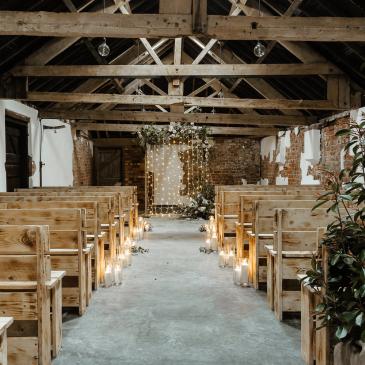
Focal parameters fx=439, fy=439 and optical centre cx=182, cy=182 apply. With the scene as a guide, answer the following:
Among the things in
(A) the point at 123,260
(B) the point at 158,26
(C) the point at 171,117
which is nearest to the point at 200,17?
(B) the point at 158,26

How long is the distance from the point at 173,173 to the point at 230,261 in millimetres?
8490

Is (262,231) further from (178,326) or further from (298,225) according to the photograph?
(178,326)

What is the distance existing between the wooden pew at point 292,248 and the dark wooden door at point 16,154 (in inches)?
228

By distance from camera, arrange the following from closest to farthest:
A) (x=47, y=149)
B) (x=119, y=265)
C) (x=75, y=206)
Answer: (x=75, y=206) → (x=119, y=265) → (x=47, y=149)

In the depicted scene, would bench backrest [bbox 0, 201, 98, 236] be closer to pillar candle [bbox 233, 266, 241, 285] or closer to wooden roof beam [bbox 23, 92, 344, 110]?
pillar candle [bbox 233, 266, 241, 285]

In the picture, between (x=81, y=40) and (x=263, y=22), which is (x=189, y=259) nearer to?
(x=263, y=22)

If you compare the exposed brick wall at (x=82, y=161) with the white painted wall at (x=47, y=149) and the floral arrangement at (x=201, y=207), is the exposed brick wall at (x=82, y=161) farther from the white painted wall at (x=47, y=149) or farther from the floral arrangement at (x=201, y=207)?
Answer: the floral arrangement at (x=201, y=207)

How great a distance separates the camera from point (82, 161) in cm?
1363

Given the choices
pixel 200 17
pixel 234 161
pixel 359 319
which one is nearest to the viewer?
pixel 359 319

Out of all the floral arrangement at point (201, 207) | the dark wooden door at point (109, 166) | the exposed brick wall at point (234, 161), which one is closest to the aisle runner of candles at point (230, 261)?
the floral arrangement at point (201, 207)

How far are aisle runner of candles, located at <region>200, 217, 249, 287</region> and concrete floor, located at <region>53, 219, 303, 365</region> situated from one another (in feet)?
0.45

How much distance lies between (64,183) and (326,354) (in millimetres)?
9489

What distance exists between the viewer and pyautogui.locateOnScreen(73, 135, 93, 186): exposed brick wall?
1261cm

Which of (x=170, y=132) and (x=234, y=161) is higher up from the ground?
(x=170, y=132)
